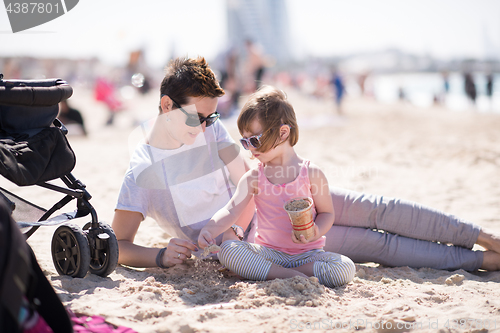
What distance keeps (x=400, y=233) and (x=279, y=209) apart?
0.92 metres

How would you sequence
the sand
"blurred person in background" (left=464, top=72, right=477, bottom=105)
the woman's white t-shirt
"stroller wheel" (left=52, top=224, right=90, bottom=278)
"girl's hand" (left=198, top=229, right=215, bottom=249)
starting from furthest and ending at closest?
"blurred person in background" (left=464, top=72, right=477, bottom=105)
the woman's white t-shirt
"girl's hand" (left=198, top=229, right=215, bottom=249)
"stroller wheel" (left=52, top=224, right=90, bottom=278)
the sand

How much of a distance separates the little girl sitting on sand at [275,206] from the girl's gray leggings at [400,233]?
1.16 feet

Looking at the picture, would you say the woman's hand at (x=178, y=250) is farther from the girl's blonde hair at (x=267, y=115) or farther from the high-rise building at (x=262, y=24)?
the high-rise building at (x=262, y=24)

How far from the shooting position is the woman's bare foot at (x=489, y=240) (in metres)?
2.58

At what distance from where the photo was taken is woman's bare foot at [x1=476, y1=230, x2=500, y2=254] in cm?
258

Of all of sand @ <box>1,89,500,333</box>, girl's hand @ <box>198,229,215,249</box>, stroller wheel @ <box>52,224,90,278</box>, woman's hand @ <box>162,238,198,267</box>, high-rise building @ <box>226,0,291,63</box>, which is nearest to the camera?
sand @ <box>1,89,500,333</box>

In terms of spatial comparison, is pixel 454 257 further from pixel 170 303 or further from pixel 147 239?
pixel 147 239

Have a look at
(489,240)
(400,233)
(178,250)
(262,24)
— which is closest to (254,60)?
(400,233)

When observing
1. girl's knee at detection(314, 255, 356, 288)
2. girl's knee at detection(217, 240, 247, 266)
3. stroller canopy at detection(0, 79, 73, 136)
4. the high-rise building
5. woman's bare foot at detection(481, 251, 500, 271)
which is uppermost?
the high-rise building

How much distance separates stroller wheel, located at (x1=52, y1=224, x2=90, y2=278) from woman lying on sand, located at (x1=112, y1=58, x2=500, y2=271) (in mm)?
297

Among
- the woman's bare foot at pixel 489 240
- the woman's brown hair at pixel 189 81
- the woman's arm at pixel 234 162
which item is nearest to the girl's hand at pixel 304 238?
the woman's arm at pixel 234 162

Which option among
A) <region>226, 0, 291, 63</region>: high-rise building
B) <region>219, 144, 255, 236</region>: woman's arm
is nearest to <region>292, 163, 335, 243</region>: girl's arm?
<region>219, 144, 255, 236</region>: woman's arm

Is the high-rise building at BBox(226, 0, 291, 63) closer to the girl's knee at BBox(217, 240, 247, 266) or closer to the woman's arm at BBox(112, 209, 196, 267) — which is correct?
the woman's arm at BBox(112, 209, 196, 267)

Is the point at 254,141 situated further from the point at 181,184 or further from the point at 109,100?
the point at 109,100
